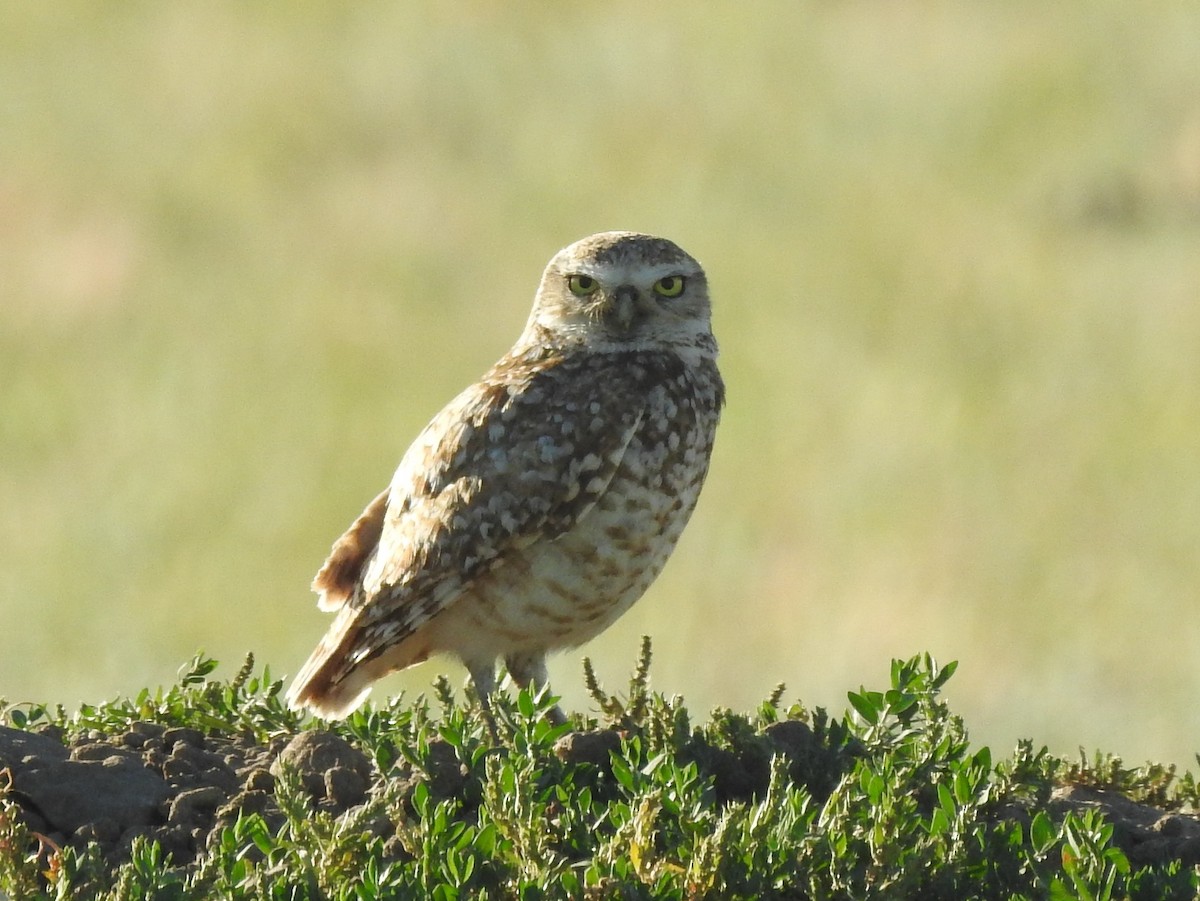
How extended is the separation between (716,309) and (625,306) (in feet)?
44.7

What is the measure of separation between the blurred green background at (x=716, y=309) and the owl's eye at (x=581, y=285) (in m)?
4.90

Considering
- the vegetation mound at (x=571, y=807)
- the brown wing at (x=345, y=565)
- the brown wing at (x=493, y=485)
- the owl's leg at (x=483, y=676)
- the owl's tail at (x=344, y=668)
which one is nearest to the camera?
the vegetation mound at (x=571, y=807)

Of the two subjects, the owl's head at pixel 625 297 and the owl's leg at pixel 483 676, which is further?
the owl's head at pixel 625 297

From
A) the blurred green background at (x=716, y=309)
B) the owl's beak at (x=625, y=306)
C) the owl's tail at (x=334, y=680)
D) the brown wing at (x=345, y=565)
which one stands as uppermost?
the blurred green background at (x=716, y=309)

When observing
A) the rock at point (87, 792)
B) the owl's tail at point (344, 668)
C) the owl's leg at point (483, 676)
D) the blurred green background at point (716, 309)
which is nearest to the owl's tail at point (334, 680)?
the owl's tail at point (344, 668)

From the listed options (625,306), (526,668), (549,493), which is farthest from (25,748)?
(625,306)

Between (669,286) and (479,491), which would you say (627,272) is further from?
(479,491)

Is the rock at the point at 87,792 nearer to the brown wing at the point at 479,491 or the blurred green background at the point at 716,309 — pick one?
the brown wing at the point at 479,491

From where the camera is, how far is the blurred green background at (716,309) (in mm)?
15227

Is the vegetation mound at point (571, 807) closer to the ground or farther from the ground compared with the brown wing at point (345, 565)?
closer to the ground

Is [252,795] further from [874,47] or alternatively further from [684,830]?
[874,47]

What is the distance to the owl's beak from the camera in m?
6.93

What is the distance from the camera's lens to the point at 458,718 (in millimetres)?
5496

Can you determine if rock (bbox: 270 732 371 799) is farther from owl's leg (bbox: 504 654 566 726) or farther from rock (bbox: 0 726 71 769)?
owl's leg (bbox: 504 654 566 726)
